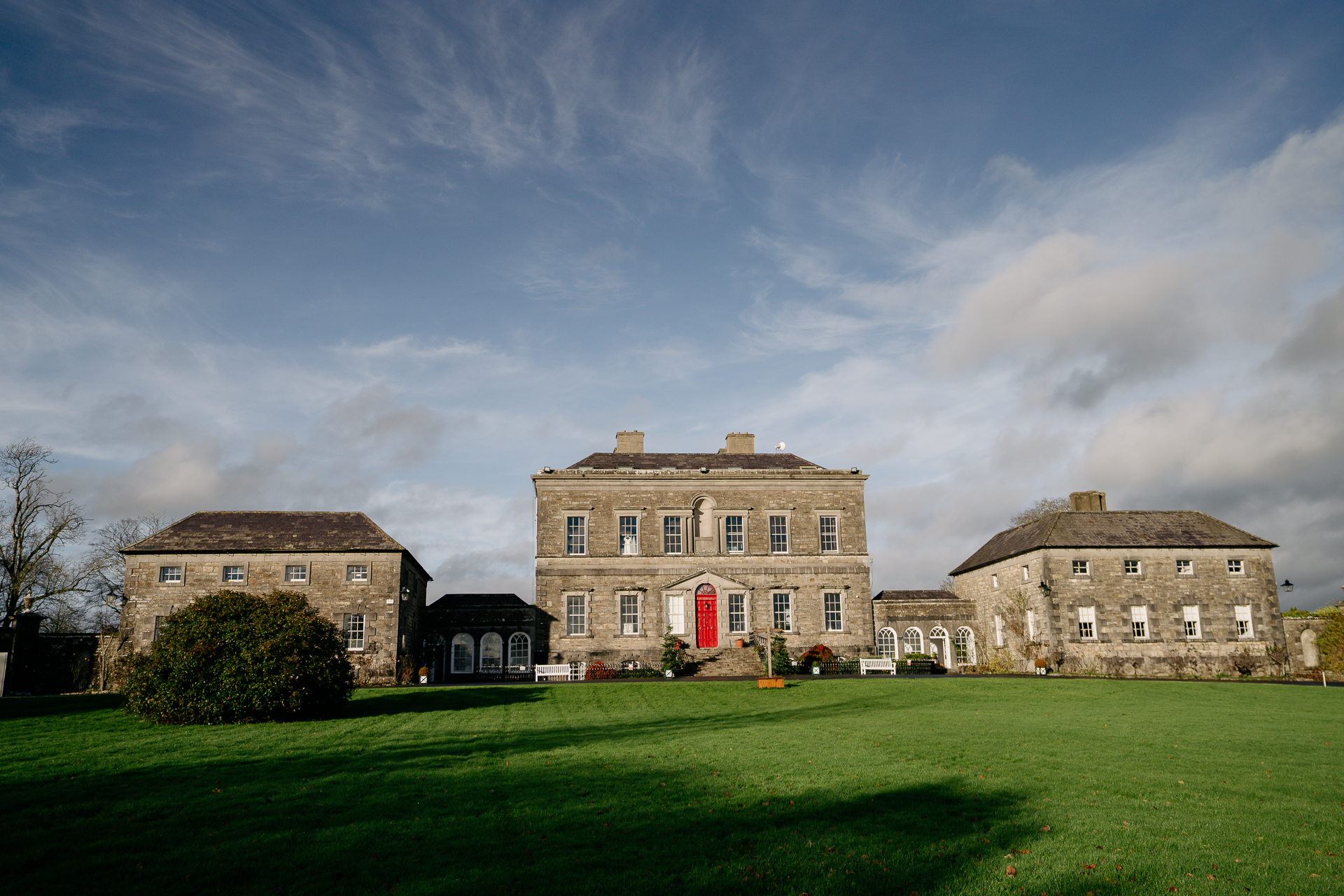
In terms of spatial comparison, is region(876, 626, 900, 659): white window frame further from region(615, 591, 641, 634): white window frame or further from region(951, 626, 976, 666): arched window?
region(615, 591, 641, 634): white window frame

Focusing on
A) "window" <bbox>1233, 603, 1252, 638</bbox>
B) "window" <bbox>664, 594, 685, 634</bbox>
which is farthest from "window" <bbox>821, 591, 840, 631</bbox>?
"window" <bbox>1233, 603, 1252, 638</bbox>

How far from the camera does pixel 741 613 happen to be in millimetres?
41375

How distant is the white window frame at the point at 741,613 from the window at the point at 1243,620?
25138 millimetres

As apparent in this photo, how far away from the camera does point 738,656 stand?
38594 mm

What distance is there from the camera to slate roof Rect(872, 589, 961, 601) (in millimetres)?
45094

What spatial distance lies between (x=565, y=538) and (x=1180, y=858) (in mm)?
35390

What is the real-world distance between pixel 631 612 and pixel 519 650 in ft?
19.3

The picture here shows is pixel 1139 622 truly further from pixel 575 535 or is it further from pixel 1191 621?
pixel 575 535

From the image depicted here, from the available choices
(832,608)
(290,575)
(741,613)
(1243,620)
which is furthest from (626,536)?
(1243,620)

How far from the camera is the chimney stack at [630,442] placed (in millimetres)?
46094

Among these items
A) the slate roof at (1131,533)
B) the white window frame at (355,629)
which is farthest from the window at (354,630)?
the slate roof at (1131,533)

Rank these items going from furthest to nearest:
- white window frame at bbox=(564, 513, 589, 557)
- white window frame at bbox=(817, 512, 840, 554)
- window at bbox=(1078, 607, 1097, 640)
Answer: white window frame at bbox=(817, 512, 840, 554), white window frame at bbox=(564, 513, 589, 557), window at bbox=(1078, 607, 1097, 640)

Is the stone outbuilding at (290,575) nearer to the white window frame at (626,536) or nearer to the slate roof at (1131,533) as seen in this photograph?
the white window frame at (626,536)

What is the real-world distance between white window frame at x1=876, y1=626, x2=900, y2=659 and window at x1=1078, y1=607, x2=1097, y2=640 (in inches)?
355
